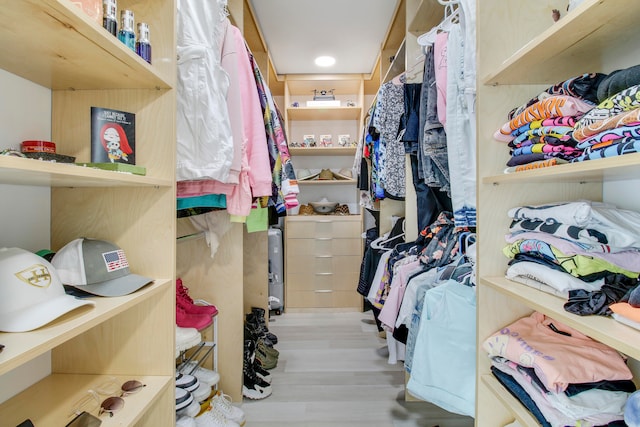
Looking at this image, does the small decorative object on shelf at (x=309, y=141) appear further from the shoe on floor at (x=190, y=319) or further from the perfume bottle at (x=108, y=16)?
the perfume bottle at (x=108, y=16)

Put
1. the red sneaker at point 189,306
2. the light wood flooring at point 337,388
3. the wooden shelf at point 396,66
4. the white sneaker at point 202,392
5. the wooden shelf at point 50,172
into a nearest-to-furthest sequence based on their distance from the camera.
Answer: the wooden shelf at point 50,172
the white sneaker at point 202,392
the red sneaker at point 189,306
the light wood flooring at point 337,388
the wooden shelf at point 396,66

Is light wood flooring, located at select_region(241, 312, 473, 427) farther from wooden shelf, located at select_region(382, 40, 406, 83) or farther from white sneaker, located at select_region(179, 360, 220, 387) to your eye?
wooden shelf, located at select_region(382, 40, 406, 83)

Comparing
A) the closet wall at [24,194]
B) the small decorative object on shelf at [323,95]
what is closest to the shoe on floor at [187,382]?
the closet wall at [24,194]

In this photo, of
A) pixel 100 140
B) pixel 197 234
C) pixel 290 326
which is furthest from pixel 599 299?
pixel 290 326

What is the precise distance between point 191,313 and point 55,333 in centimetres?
97

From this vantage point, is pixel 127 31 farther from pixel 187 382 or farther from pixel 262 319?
pixel 262 319

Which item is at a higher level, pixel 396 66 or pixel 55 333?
pixel 396 66

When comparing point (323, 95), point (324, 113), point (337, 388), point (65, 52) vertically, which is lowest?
point (337, 388)

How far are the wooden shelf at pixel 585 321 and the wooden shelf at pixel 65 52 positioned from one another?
105cm

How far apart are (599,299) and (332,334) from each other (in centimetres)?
222

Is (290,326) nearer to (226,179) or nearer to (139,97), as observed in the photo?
(226,179)

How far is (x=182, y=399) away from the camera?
1.23 metres

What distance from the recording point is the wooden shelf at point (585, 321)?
0.51m

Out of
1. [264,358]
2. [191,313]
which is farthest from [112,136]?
[264,358]
